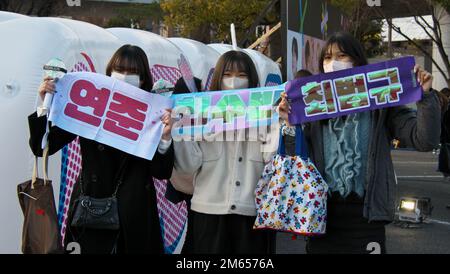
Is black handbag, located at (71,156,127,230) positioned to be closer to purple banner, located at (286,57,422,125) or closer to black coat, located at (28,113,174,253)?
black coat, located at (28,113,174,253)

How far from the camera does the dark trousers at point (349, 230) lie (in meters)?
2.99

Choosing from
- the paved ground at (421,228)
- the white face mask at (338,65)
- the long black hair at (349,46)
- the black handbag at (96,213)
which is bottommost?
the paved ground at (421,228)

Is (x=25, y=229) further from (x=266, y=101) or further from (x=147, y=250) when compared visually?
(x=266, y=101)

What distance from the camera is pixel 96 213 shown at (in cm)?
308

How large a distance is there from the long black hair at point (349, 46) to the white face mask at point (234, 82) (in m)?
0.49

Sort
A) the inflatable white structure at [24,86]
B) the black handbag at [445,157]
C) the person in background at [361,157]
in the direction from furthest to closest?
the black handbag at [445,157], the inflatable white structure at [24,86], the person in background at [361,157]

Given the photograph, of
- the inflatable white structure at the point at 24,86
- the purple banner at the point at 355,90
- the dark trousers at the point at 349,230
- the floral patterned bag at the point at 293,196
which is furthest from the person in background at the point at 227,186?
the inflatable white structure at the point at 24,86

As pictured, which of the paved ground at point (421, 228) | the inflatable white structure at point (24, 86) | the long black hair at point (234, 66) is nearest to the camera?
the long black hair at point (234, 66)

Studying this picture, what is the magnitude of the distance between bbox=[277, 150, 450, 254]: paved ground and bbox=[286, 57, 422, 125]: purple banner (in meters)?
3.89

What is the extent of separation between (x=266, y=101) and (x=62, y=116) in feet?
3.67

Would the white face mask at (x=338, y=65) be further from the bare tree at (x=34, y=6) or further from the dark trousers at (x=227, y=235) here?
the bare tree at (x=34, y=6)

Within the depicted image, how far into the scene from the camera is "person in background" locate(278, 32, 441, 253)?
9.58 feet

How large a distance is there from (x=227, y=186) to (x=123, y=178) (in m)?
0.55

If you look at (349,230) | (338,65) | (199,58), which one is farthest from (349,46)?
(199,58)
